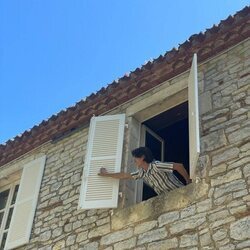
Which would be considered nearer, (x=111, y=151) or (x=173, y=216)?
(x=173, y=216)

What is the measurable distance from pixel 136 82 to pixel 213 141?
1.57 m

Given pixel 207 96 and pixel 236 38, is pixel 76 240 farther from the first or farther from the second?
pixel 236 38

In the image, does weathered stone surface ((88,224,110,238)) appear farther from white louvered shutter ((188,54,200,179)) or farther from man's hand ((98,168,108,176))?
white louvered shutter ((188,54,200,179))

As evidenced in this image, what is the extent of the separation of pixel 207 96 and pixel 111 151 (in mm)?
1345

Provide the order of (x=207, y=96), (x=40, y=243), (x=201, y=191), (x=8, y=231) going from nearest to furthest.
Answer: (x=201, y=191) < (x=207, y=96) < (x=40, y=243) < (x=8, y=231)

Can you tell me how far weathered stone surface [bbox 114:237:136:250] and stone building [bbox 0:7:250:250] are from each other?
0.01 m

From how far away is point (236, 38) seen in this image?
555 centimetres

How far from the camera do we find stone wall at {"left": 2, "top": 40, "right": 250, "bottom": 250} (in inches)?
173

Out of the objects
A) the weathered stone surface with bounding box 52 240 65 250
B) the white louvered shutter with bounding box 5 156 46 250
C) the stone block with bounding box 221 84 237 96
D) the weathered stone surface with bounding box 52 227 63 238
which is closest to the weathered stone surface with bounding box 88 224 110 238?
the weathered stone surface with bounding box 52 240 65 250

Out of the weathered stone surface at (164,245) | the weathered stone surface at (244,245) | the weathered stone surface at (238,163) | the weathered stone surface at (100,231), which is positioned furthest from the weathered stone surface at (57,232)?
the weathered stone surface at (244,245)

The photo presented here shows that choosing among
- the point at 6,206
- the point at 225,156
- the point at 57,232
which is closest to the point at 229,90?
the point at 225,156

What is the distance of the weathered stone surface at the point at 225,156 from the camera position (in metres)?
4.73

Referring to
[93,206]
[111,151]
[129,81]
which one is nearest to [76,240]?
[93,206]

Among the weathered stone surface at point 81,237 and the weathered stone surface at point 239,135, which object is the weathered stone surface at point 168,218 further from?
the weathered stone surface at point 81,237
